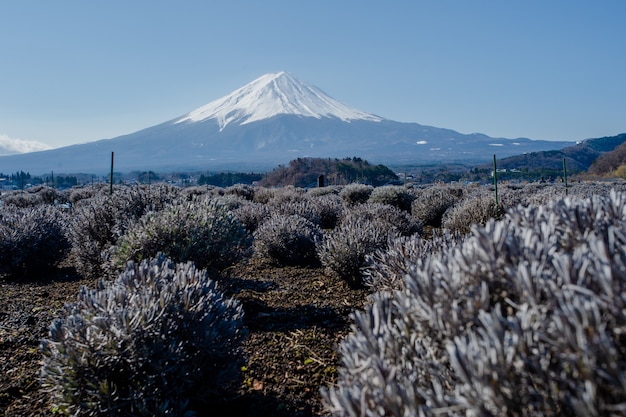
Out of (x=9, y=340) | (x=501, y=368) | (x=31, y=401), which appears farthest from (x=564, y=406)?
(x=9, y=340)

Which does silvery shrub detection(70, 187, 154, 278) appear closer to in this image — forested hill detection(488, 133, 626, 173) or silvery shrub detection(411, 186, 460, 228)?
silvery shrub detection(411, 186, 460, 228)

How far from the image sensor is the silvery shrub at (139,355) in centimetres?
215

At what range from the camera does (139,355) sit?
216cm

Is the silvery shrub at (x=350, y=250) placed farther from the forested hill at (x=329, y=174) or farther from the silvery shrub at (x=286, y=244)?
the forested hill at (x=329, y=174)

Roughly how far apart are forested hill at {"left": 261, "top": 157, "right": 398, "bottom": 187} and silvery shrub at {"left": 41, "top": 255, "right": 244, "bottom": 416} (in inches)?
1366

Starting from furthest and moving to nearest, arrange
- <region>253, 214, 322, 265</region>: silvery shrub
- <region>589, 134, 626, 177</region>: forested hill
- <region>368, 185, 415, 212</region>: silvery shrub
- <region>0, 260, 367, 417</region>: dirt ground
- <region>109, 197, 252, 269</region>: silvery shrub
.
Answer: <region>589, 134, 626, 177</region>: forested hill → <region>368, 185, 415, 212</region>: silvery shrub → <region>253, 214, 322, 265</region>: silvery shrub → <region>109, 197, 252, 269</region>: silvery shrub → <region>0, 260, 367, 417</region>: dirt ground

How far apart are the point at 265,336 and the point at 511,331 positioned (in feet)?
8.34

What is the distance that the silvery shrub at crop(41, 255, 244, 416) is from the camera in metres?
2.15

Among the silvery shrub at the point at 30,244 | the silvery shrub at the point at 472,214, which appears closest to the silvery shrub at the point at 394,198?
the silvery shrub at the point at 472,214

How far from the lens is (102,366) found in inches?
86.0

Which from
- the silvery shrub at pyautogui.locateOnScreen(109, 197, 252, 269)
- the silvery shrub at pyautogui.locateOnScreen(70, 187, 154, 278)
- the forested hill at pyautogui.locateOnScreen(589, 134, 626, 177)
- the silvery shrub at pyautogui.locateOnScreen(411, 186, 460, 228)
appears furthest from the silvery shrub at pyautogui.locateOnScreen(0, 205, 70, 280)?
the forested hill at pyautogui.locateOnScreen(589, 134, 626, 177)

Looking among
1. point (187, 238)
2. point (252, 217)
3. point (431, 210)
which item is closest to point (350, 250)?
point (187, 238)

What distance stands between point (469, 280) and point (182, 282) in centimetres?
168

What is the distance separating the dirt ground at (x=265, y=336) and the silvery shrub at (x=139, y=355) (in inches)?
11.5
